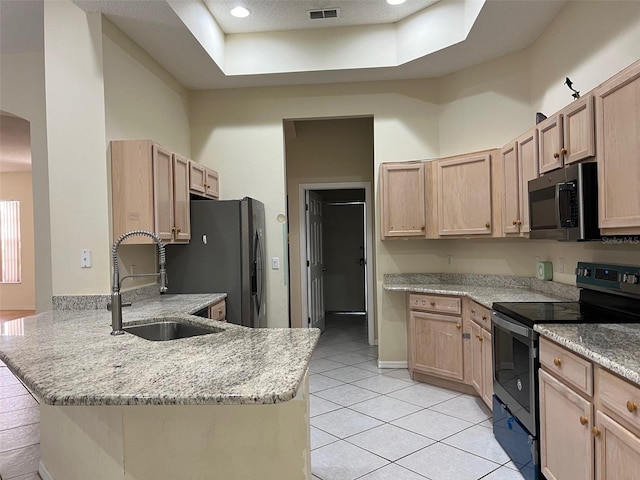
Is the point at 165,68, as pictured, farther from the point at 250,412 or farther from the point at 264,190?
the point at 250,412

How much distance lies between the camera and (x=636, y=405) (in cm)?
143

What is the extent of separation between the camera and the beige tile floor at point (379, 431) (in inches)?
97.0

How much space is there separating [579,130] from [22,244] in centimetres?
1004

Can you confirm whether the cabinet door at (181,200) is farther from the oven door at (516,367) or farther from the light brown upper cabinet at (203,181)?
the oven door at (516,367)

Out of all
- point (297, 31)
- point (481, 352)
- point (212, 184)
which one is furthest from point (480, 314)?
point (297, 31)

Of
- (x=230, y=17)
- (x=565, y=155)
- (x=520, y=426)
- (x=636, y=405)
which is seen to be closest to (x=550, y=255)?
(x=565, y=155)

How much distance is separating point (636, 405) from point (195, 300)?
273cm

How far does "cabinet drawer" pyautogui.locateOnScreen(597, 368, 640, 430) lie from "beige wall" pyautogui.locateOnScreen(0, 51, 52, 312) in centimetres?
410

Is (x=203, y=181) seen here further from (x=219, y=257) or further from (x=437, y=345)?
(x=437, y=345)

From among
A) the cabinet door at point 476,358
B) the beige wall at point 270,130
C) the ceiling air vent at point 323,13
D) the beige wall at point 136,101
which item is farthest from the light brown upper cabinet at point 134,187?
the cabinet door at point 476,358

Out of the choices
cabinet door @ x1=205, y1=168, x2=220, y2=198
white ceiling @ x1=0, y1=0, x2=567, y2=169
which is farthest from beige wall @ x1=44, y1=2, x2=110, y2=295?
cabinet door @ x1=205, y1=168, x2=220, y2=198

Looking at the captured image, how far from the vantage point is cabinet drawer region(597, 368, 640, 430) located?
1446mm

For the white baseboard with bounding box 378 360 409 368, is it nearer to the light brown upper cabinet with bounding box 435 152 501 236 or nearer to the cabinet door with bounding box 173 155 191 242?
the light brown upper cabinet with bounding box 435 152 501 236

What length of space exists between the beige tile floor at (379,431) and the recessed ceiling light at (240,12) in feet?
11.0
